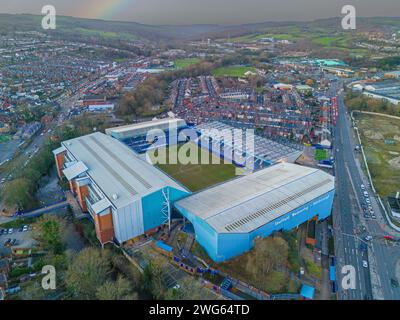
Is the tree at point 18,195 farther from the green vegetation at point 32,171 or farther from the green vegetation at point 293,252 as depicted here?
the green vegetation at point 293,252

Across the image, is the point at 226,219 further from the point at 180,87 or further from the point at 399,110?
the point at 180,87

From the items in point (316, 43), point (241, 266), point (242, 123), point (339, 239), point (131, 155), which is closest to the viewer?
point (241, 266)

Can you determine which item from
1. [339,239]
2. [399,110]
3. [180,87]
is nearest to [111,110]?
[180,87]

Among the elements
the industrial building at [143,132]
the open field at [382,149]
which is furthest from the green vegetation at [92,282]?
the open field at [382,149]

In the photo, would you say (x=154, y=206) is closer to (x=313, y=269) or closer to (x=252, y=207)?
(x=252, y=207)

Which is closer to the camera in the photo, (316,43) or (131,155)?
(131,155)

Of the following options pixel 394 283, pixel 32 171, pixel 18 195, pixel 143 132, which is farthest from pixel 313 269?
pixel 32 171

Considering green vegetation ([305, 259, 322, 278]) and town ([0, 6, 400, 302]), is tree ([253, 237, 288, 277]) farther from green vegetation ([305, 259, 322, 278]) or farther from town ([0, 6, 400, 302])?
green vegetation ([305, 259, 322, 278])
